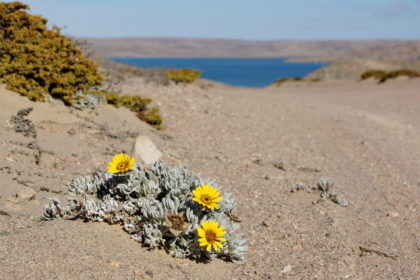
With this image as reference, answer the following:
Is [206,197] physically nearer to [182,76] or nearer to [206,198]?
[206,198]

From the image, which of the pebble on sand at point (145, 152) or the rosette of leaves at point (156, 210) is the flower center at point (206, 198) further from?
the pebble on sand at point (145, 152)

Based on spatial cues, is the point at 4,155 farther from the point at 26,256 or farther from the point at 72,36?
the point at 72,36

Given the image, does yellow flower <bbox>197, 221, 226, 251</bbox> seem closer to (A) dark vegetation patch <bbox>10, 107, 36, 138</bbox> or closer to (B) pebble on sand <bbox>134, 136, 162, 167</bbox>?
(B) pebble on sand <bbox>134, 136, 162, 167</bbox>

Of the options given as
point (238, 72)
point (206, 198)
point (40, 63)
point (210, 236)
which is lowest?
point (238, 72)

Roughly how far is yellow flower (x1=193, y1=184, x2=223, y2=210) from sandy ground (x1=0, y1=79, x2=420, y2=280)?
53cm

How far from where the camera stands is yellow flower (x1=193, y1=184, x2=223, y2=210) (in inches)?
151

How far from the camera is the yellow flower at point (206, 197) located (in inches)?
151

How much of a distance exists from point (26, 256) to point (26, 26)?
5.91 metres

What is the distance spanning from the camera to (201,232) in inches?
143

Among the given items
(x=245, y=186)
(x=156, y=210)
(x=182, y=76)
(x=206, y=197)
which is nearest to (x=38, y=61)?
(x=245, y=186)

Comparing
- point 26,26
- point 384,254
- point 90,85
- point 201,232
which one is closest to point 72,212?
point 201,232

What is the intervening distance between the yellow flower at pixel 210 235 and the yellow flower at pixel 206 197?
0.18 m

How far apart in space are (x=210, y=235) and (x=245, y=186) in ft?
8.72

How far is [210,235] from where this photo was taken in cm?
366
